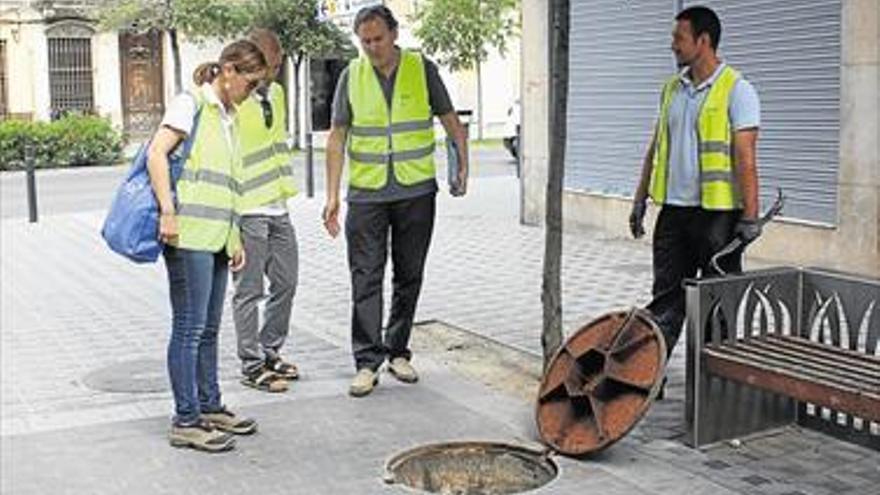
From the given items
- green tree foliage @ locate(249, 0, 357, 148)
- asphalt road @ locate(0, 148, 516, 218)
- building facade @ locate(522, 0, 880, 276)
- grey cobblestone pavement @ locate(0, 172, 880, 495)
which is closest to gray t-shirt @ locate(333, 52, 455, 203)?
grey cobblestone pavement @ locate(0, 172, 880, 495)

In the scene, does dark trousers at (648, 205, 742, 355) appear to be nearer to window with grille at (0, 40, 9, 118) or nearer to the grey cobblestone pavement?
the grey cobblestone pavement

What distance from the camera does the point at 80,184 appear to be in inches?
925

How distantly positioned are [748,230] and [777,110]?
5.05m

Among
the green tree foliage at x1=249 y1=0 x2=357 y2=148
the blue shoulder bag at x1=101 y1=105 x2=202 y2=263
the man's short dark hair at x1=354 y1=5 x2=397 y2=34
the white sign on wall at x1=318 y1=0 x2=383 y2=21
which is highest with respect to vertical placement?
the green tree foliage at x1=249 y1=0 x2=357 y2=148

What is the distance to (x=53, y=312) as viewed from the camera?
9.52 metres

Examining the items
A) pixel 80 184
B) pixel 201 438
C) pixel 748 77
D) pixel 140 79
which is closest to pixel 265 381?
pixel 201 438

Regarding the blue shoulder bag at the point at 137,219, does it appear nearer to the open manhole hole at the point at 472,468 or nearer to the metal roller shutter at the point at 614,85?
the open manhole hole at the point at 472,468

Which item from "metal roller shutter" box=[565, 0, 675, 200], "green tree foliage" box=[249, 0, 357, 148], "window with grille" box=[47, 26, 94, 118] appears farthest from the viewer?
"window with grille" box=[47, 26, 94, 118]

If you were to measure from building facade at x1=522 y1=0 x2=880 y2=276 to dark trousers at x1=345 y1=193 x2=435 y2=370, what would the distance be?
4312mm

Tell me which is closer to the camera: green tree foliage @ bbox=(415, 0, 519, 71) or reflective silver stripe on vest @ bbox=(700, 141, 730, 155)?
reflective silver stripe on vest @ bbox=(700, 141, 730, 155)

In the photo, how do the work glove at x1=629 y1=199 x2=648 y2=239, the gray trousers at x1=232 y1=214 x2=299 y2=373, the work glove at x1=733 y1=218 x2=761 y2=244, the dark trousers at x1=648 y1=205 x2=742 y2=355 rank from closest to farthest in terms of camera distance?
the work glove at x1=733 y1=218 x2=761 y2=244
the dark trousers at x1=648 y1=205 x2=742 y2=355
the work glove at x1=629 y1=199 x2=648 y2=239
the gray trousers at x1=232 y1=214 x2=299 y2=373

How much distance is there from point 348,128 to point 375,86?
0.88 feet

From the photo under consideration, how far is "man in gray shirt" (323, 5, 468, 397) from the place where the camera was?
668 cm

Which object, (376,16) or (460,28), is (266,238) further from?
(460,28)
